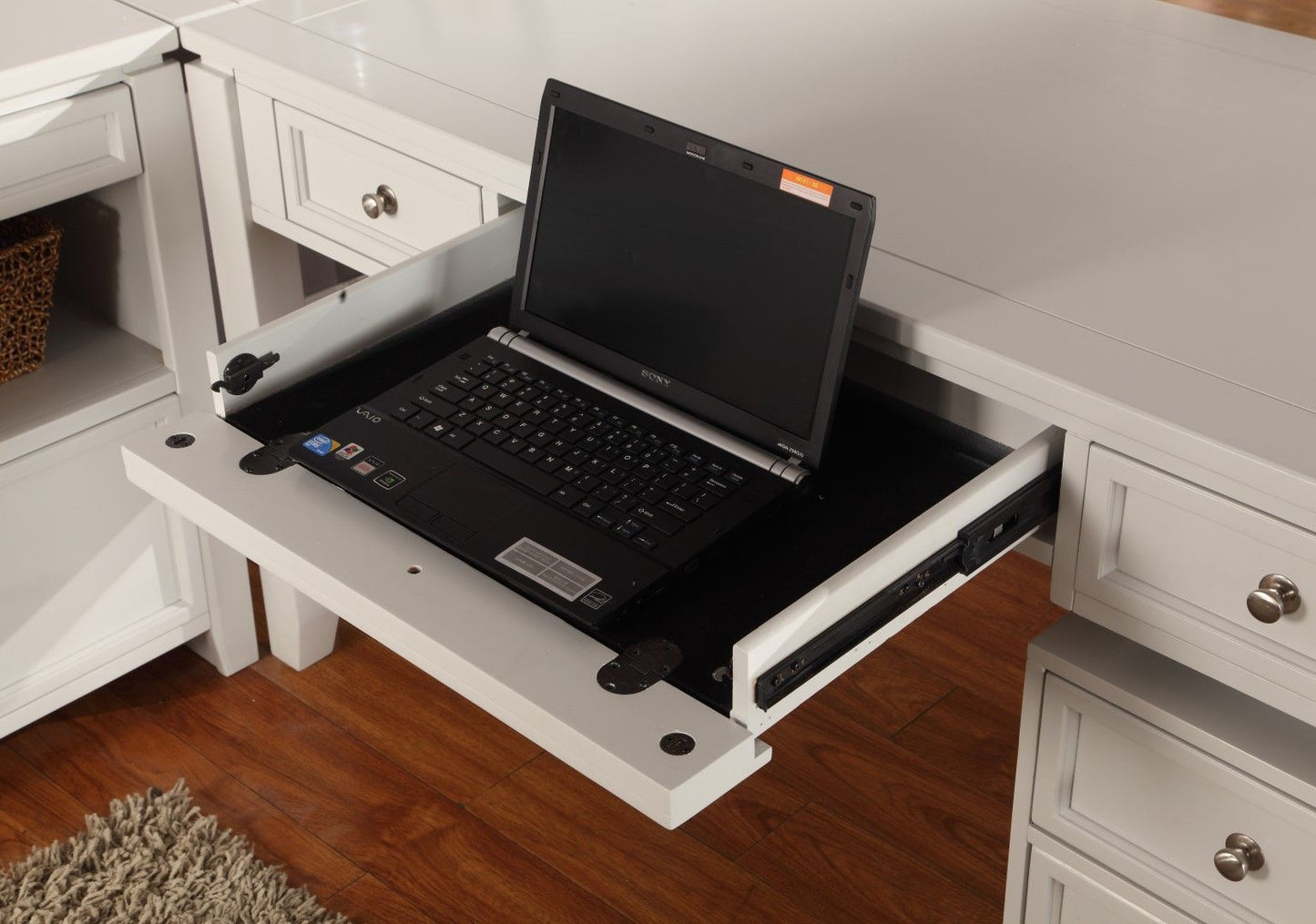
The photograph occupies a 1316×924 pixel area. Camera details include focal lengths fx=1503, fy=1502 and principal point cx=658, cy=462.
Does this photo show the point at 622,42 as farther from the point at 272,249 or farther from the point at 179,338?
the point at 179,338

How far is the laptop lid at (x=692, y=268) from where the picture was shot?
0.90 metres

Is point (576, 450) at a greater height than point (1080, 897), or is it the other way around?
point (576, 450)

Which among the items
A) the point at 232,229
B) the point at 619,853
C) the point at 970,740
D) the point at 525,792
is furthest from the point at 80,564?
the point at 970,740

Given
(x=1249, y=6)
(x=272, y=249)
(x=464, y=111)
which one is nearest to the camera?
(x=464, y=111)

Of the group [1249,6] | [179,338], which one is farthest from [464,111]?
[1249,6]

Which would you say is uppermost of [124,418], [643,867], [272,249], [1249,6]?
[1249,6]

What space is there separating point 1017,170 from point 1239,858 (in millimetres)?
476

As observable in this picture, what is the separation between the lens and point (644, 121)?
954mm

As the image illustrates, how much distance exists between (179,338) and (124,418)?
10 cm

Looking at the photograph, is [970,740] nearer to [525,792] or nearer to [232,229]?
[525,792]

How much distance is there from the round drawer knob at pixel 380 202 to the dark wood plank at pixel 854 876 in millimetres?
732

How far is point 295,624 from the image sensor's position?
5.63 feet

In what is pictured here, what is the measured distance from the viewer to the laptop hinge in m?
0.93

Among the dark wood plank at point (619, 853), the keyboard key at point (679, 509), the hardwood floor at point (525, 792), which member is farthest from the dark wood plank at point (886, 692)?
the keyboard key at point (679, 509)
